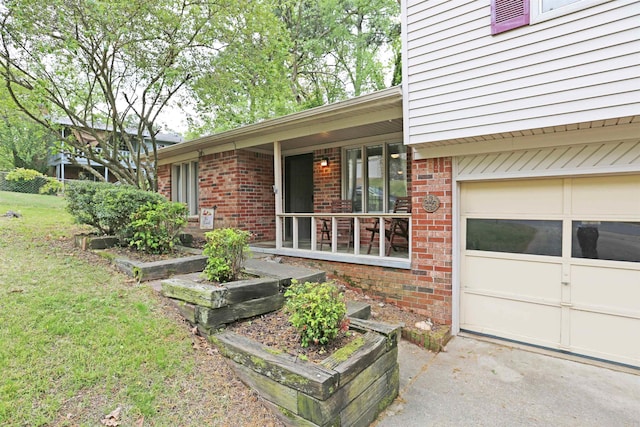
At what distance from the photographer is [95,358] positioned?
2.38m

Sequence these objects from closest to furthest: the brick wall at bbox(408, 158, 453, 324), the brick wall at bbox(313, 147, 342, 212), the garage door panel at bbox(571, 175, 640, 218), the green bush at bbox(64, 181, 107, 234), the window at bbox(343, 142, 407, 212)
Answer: the garage door panel at bbox(571, 175, 640, 218) → the brick wall at bbox(408, 158, 453, 324) → the green bush at bbox(64, 181, 107, 234) → the window at bbox(343, 142, 407, 212) → the brick wall at bbox(313, 147, 342, 212)

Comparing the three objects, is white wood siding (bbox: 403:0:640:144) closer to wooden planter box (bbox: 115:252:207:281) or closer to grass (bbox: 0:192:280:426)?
wooden planter box (bbox: 115:252:207:281)

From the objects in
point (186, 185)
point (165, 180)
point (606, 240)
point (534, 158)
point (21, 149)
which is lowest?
point (606, 240)

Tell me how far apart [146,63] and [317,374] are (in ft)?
22.0

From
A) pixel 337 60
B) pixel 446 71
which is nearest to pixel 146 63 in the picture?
pixel 446 71

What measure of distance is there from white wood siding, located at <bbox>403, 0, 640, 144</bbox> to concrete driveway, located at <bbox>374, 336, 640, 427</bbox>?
8.21 ft

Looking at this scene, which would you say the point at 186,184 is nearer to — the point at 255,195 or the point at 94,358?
the point at 255,195

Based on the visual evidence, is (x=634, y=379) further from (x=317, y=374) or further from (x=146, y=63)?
(x=146, y=63)

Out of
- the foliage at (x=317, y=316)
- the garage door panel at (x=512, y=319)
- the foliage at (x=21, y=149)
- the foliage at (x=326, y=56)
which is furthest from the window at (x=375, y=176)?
the foliage at (x=21, y=149)

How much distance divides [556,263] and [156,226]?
207 inches

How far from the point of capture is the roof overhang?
441 cm

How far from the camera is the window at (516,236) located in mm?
3600

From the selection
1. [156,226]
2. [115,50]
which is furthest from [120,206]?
[115,50]

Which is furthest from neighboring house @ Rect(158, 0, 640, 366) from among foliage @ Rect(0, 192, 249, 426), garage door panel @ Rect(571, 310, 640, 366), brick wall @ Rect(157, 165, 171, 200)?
brick wall @ Rect(157, 165, 171, 200)
